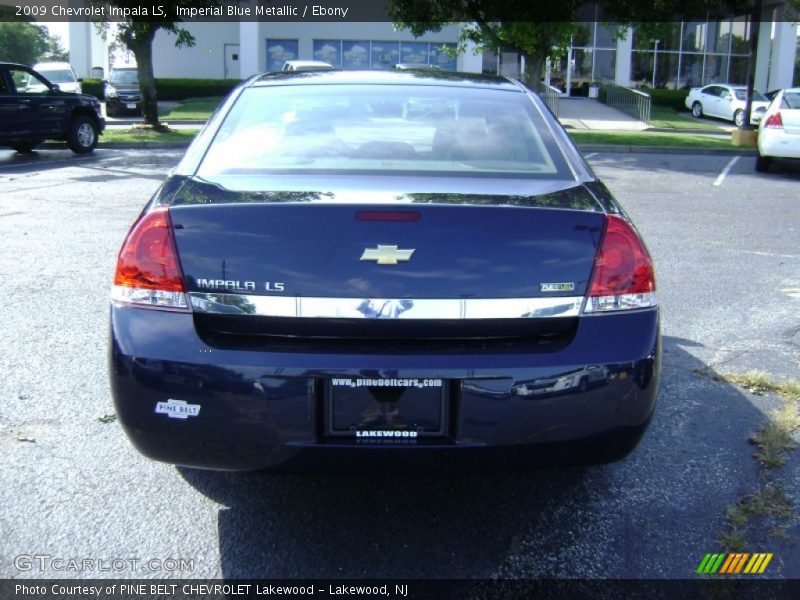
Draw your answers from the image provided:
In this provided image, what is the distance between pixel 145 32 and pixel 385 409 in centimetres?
1950

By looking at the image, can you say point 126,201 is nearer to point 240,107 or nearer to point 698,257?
point 698,257

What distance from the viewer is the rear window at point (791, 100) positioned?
15.0 metres

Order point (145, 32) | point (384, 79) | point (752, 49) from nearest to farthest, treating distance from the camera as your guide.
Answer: point (384, 79), point (752, 49), point (145, 32)

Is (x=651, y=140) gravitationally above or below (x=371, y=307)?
below

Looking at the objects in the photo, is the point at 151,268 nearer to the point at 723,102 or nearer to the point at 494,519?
the point at 494,519

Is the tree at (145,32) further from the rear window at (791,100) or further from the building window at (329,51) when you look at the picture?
the building window at (329,51)

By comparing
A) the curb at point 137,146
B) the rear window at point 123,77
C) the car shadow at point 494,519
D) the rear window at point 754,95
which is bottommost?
the car shadow at point 494,519

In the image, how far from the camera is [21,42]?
7831 centimetres

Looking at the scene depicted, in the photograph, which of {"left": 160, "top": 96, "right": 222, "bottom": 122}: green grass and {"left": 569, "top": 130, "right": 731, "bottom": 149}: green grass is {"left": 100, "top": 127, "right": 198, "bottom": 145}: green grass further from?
{"left": 569, "top": 130, "right": 731, "bottom": 149}: green grass

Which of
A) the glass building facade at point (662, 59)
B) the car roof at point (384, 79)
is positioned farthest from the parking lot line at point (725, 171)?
the glass building facade at point (662, 59)

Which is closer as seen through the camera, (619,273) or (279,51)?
(619,273)

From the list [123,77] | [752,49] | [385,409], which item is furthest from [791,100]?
[123,77]

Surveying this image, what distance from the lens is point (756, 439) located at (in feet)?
12.8

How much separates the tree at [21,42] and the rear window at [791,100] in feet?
226
